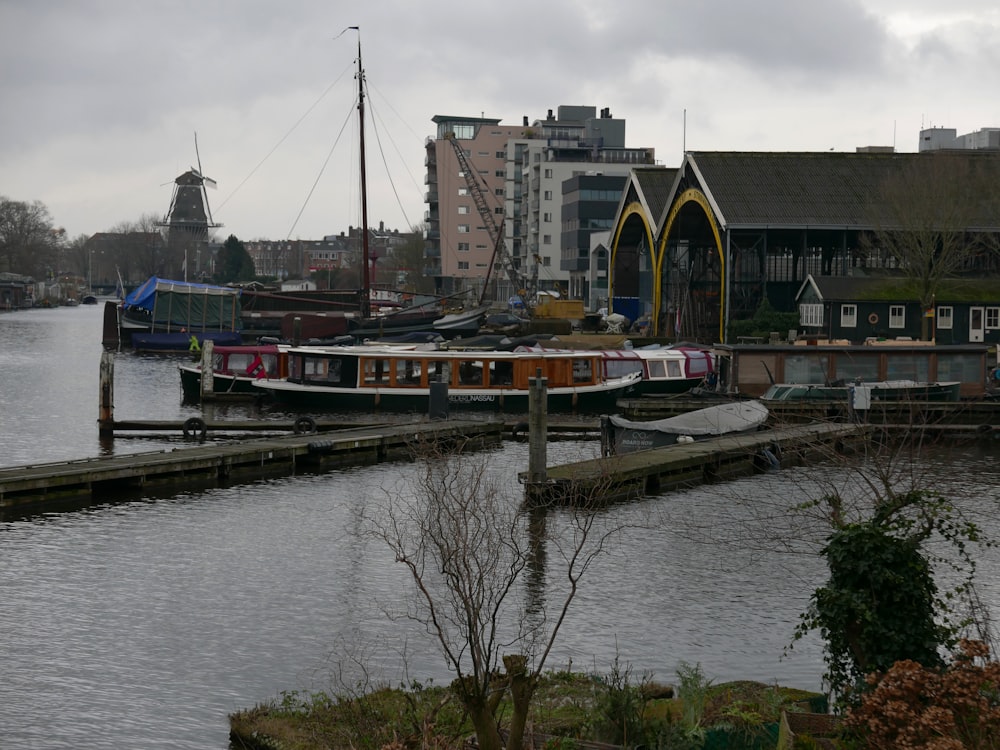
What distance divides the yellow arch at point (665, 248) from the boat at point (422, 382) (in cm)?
1833

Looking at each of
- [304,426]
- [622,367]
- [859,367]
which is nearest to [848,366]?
[859,367]

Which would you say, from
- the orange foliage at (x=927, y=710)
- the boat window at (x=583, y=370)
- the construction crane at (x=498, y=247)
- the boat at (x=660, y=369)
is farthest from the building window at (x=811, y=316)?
the orange foliage at (x=927, y=710)

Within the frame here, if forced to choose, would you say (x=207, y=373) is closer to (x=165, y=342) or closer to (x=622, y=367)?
(x=622, y=367)

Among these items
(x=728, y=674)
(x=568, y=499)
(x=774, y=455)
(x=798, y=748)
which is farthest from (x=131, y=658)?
(x=774, y=455)

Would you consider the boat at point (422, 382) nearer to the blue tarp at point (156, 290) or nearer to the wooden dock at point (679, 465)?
the wooden dock at point (679, 465)

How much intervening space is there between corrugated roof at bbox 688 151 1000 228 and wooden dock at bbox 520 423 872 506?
31.1 m

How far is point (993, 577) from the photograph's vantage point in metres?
24.3

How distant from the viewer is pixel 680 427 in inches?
1576

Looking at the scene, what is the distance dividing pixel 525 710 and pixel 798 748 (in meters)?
2.93

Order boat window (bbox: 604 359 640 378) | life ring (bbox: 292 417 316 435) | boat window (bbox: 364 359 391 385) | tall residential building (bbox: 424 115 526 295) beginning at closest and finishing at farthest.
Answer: life ring (bbox: 292 417 316 435) < boat window (bbox: 364 359 391 385) < boat window (bbox: 604 359 640 378) < tall residential building (bbox: 424 115 526 295)

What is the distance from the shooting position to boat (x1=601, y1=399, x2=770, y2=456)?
38.7 m

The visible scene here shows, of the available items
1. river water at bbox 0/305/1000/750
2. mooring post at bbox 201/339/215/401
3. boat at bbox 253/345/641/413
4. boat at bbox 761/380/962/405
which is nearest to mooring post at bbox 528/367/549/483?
river water at bbox 0/305/1000/750

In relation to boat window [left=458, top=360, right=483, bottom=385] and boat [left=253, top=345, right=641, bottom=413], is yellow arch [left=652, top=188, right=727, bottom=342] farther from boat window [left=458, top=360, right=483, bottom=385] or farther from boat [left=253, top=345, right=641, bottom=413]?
boat window [left=458, top=360, right=483, bottom=385]

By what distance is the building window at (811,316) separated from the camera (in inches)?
2574
